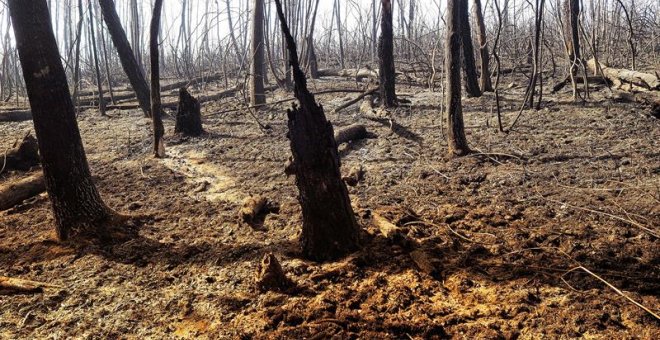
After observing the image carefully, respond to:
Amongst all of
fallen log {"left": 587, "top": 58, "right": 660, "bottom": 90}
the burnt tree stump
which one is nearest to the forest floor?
fallen log {"left": 587, "top": 58, "right": 660, "bottom": 90}

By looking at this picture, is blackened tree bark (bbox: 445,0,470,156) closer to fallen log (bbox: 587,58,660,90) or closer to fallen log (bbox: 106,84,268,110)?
fallen log (bbox: 587,58,660,90)

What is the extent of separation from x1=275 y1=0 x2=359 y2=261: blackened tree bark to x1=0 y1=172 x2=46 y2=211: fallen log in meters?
3.30

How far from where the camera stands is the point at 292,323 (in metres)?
2.51

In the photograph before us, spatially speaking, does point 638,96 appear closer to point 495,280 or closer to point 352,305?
point 495,280

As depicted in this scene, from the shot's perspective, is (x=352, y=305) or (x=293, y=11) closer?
(x=352, y=305)

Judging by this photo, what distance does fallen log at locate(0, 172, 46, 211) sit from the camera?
190 inches

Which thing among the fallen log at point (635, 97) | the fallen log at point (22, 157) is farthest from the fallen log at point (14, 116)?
the fallen log at point (635, 97)

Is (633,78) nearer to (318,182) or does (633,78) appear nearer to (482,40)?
(482,40)

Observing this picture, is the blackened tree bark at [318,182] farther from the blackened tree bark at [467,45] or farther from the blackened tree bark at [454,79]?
the blackened tree bark at [467,45]

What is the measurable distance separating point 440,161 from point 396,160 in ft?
1.64

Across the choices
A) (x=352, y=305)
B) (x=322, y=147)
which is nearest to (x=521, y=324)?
(x=352, y=305)

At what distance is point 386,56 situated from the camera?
290 inches

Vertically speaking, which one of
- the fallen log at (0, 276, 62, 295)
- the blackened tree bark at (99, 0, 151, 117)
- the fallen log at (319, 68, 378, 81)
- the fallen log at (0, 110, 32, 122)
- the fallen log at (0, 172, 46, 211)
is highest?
the blackened tree bark at (99, 0, 151, 117)

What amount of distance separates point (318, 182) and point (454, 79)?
2.64 m
